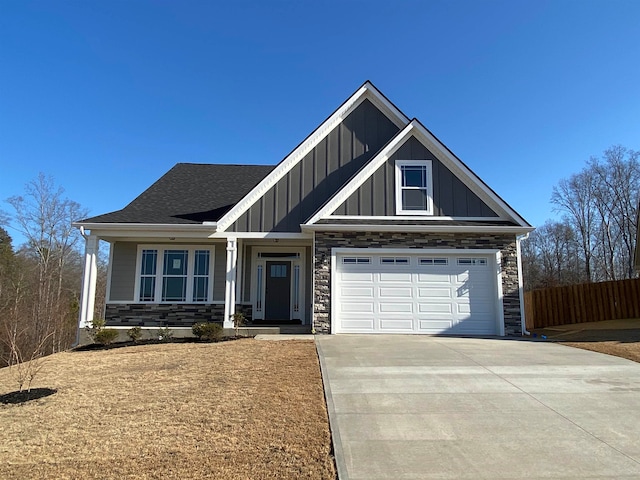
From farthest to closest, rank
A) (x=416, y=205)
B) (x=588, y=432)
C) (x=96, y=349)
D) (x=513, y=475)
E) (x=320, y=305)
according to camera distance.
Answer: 1. (x=416, y=205)
2. (x=320, y=305)
3. (x=96, y=349)
4. (x=588, y=432)
5. (x=513, y=475)

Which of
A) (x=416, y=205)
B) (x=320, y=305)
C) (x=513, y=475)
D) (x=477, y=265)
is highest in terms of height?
(x=416, y=205)

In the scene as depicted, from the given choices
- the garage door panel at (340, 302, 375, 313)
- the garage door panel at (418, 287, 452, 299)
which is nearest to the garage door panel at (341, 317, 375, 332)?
the garage door panel at (340, 302, 375, 313)

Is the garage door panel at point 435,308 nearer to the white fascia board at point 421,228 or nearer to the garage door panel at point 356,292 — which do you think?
the garage door panel at point 356,292

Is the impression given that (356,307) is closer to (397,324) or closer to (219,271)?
(397,324)

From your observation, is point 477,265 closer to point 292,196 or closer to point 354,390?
point 292,196

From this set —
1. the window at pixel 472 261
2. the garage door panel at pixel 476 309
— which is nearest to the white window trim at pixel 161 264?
the garage door panel at pixel 476 309

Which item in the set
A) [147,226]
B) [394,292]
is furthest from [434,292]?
[147,226]

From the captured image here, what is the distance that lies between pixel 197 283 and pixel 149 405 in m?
8.52

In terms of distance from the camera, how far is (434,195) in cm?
1309

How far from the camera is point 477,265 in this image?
1277cm

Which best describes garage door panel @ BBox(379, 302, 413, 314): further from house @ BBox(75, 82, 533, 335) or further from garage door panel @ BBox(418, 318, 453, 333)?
garage door panel @ BBox(418, 318, 453, 333)

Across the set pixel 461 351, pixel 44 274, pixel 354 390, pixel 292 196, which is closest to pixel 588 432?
pixel 354 390

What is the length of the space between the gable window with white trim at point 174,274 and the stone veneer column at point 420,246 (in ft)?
12.9

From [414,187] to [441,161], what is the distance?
1180 millimetres
